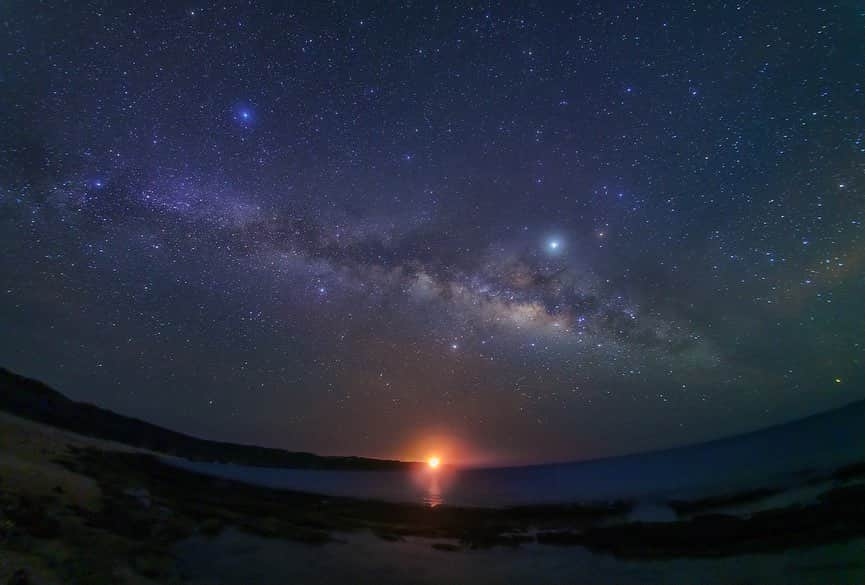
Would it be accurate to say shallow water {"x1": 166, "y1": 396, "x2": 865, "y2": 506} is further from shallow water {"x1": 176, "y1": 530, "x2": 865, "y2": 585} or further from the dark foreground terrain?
shallow water {"x1": 176, "y1": 530, "x2": 865, "y2": 585}

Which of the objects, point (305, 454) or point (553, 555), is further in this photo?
point (305, 454)

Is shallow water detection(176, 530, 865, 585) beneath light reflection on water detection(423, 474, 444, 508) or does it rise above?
above

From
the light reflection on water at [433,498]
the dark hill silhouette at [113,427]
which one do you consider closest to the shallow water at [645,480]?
the light reflection on water at [433,498]

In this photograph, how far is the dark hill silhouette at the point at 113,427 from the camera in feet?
185

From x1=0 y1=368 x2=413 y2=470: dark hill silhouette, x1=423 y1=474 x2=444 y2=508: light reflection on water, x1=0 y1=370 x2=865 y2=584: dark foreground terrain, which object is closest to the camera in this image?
x1=0 y1=370 x2=865 y2=584: dark foreground terrain

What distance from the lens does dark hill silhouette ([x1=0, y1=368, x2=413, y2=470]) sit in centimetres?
5647

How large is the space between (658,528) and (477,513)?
17.6m

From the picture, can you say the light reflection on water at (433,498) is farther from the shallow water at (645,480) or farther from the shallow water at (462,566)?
the shallow water at (462,566)

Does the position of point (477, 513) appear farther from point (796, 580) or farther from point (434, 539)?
point (796, 580)

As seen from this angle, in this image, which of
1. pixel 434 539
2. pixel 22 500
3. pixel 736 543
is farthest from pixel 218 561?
pixel 736 543

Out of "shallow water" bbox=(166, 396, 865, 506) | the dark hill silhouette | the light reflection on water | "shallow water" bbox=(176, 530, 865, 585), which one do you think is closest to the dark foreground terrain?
"shallow water" bbox=(176, 530, 865, 585)

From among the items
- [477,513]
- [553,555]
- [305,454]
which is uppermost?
[553,555]

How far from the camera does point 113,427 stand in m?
75.4

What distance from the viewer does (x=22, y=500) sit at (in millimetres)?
13930
